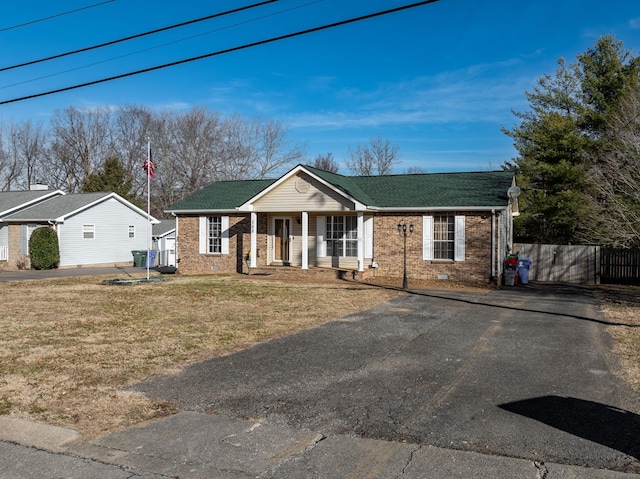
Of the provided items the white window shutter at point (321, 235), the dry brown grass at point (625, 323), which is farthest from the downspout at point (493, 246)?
the white window shutter at point (321, 235)

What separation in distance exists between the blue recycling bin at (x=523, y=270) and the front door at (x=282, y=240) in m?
9.52

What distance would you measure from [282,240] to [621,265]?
14248mm

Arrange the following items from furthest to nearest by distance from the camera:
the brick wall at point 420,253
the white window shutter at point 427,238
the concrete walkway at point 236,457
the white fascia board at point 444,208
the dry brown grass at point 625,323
Result: the white window shutter at point 427,238
the brick wall at point 420,253
the white fascia board at point 444,208
the dry brown grass at point 625,323
the concrete walkway at point 236,457

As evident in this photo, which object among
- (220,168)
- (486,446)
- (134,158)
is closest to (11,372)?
(486,446)

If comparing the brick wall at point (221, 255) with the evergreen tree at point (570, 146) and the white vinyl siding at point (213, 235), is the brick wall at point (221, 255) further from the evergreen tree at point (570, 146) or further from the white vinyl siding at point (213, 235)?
the evergreen tree at point (570, 146)

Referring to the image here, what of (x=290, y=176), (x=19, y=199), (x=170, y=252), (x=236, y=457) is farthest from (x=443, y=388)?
(x=19, y=199)

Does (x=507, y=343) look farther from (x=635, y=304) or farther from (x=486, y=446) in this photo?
(x=635, y=304)

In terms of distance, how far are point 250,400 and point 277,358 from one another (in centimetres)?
201

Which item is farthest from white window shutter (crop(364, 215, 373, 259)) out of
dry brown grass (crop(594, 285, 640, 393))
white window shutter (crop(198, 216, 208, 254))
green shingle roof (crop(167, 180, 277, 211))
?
dry brown grass (crop(594, 285, 640, 393))

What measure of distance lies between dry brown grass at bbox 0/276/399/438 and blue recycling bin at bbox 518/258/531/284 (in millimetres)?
6752

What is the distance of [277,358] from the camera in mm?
8008

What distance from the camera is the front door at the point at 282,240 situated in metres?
23.4

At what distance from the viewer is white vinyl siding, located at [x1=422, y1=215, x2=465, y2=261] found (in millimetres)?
19844

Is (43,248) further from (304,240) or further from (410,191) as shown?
(410,191)
